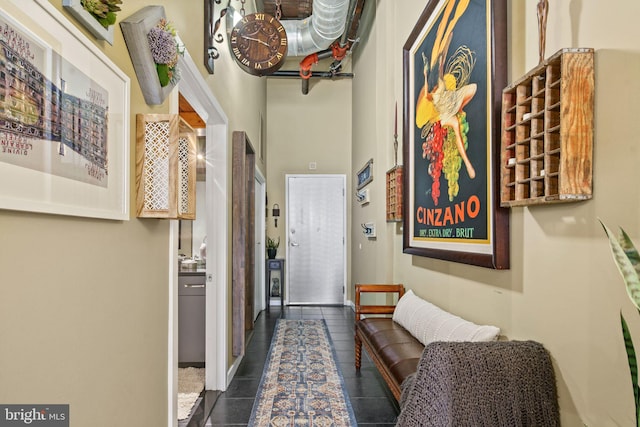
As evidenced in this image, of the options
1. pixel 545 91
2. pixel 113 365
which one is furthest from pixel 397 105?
pixel 113 365

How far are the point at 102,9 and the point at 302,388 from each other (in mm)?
2700

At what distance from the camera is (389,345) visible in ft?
7.59

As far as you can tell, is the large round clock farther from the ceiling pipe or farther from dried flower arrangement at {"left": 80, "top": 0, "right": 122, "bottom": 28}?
the ceiling pipe

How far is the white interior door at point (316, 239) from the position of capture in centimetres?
624

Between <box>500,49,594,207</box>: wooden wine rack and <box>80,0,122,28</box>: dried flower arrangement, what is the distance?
1.35 m

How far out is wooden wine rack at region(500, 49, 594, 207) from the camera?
114 centimetres

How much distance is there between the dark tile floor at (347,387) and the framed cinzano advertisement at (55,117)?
1.91 metres

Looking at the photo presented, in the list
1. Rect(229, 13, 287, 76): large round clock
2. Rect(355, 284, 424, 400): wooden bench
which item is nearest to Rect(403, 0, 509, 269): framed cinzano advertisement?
Rect(355, 284, 424, 400): wooden bench

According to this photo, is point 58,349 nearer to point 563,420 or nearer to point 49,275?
point 49,275

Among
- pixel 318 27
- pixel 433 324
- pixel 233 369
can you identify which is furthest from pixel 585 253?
pixel 318 27

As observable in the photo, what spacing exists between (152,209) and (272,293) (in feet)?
16.5

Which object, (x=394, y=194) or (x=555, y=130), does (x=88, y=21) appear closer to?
(x=555, y=130)

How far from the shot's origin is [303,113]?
6.37 metres

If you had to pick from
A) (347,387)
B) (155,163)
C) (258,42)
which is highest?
(258,42)
